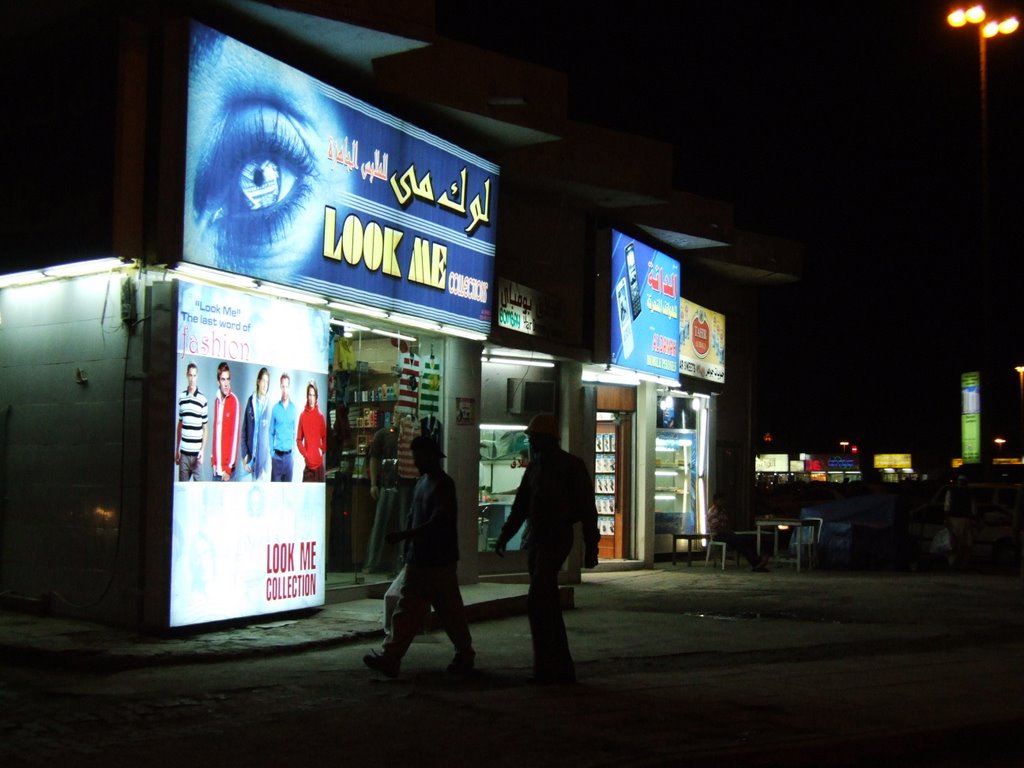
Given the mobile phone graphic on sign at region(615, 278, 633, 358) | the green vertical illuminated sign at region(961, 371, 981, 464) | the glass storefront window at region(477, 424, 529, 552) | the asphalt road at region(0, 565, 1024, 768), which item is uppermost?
the mobile phone graphic on sign at region(615, 278, 633, 358)

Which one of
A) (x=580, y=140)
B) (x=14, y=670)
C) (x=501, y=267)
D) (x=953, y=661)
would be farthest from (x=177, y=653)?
(x=580, y=140)

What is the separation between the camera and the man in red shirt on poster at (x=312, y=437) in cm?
1259

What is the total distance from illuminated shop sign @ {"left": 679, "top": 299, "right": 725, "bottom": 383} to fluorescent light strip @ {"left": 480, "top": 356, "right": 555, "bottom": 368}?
5208 mm

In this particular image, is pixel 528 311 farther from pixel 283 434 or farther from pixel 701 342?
pixel 701 342

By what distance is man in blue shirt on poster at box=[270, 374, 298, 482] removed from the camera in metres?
12.1

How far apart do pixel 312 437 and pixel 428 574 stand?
401cm

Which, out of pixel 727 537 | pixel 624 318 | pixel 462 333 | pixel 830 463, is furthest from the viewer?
pixel 830 463

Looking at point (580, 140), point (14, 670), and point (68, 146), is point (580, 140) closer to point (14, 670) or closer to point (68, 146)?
point (68, 146)

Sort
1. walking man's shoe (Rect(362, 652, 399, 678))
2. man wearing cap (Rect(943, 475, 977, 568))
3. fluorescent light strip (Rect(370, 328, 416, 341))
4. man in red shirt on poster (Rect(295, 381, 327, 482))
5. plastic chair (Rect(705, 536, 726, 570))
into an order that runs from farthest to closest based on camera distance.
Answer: man wearing cap (Rect(943, 475, 977, 568)) < plastic chair (Rect(705, 536, 726, 570)) < fluorescent light strip (Rect(370, 328, 416, 341)) < man in red shirt on poster (Rect(295, 381, 327, 482)) < walking man's shoe (Rect(362, 652, 399, 678))

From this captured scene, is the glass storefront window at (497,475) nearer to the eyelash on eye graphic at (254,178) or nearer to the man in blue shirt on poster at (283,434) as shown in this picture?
the man in blue shirt on poster at (283,434)

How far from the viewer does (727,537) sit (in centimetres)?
2205

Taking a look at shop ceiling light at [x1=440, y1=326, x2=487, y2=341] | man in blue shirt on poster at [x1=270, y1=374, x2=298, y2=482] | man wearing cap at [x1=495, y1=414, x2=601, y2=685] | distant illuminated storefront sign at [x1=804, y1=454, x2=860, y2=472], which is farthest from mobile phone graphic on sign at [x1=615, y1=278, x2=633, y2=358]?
distant illuminated storefront sign at [x1=804, y1=454, x2=860, y2=472]

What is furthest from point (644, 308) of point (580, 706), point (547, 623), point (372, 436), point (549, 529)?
point (580, 706)

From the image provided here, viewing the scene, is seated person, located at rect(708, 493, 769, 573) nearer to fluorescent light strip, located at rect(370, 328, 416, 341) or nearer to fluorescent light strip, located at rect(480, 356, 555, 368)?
fluorescent light strip, located at rect(480, 356, 555, 368)
